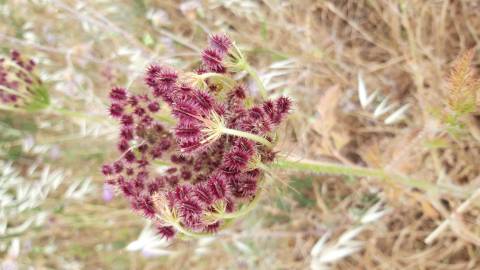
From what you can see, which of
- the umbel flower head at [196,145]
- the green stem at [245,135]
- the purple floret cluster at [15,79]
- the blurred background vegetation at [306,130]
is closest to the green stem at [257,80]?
the umbel flower head at [196,145]

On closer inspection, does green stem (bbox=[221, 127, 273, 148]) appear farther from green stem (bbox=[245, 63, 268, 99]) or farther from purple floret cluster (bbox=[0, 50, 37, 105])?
purple floret cluster (bbox=[0, 50, 37, 105])

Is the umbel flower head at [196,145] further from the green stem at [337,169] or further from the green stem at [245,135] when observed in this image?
the green stem at [337,169]

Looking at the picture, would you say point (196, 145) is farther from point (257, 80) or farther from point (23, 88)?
point (23, 88)

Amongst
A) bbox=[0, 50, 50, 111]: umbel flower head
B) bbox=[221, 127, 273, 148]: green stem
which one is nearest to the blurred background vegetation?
bbox=[0, 50, 50, 111]: umbel flower head

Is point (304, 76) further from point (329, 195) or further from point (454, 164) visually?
point (454, 164)

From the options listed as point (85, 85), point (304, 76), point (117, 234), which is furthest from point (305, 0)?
point (117, 234)

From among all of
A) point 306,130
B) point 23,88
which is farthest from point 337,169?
point 23,88
